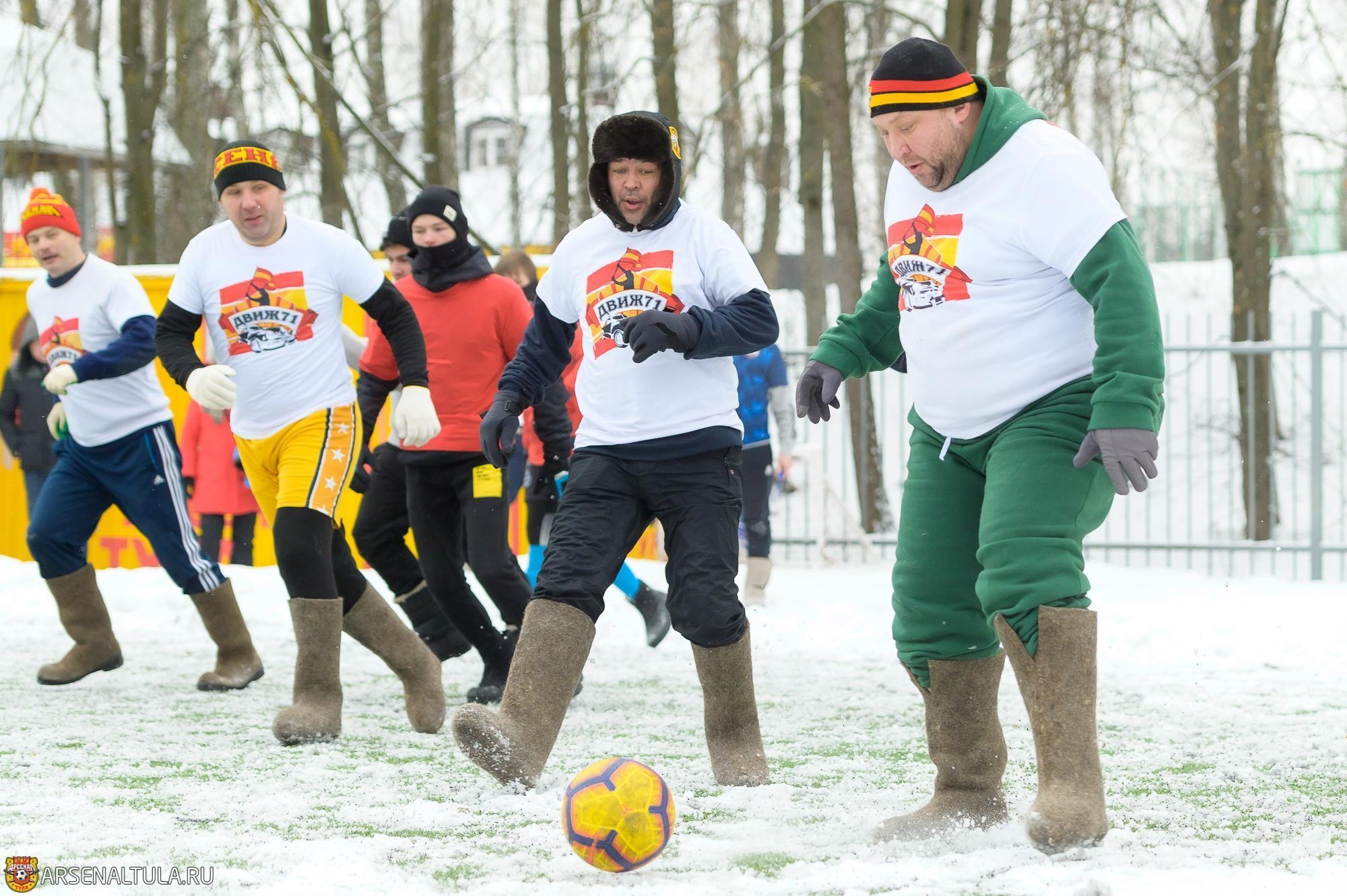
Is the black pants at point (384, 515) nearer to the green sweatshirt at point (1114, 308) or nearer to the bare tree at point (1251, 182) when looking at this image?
the green sweatshirt at point (1114, 308)

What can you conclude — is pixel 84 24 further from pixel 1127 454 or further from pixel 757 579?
pixel 1127 454

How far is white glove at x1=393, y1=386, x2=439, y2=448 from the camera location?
4930mm

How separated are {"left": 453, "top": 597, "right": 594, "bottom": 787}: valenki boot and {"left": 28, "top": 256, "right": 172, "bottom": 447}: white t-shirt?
286 centimetres

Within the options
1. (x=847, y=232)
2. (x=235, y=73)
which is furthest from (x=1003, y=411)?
(x=235, y=73)

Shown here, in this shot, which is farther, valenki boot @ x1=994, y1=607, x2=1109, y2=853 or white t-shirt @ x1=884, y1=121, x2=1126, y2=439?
white t-shirt @ x1=884, y1=121, x2=1126, y2=439

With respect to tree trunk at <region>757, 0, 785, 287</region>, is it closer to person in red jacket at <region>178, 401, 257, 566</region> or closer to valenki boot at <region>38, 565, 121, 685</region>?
person in red jacket at <region>178, 401, 257, 566</region>

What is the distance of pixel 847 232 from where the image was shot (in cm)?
1270

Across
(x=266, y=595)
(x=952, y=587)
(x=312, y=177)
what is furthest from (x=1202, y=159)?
(x=952, y=587)

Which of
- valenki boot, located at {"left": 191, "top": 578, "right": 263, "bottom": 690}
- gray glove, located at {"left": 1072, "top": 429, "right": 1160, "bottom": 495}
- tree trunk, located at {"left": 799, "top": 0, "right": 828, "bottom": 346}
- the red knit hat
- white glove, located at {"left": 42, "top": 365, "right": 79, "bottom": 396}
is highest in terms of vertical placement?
tree trunk, located at {"left": 799, "top": 0, "right": 828, "bottom": 346}

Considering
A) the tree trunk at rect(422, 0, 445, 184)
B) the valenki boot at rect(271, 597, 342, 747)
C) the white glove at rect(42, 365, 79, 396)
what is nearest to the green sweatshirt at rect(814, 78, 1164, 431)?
the valenki boot at rect(271, 597, 342, 747)

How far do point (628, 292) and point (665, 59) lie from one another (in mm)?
10508

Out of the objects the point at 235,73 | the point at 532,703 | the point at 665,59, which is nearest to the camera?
the point at 532,703

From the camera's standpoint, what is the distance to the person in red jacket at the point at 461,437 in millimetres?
5531

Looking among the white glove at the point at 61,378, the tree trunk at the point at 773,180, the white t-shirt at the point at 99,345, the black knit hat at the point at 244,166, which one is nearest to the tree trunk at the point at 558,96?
the tree trunk at the point at 773,180
